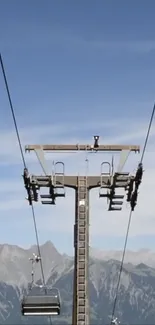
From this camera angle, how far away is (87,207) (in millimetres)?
31688

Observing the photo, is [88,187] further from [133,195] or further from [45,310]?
[45,310]

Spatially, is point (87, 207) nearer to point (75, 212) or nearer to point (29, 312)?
point (75, 212)

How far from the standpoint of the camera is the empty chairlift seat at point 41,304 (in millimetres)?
30047

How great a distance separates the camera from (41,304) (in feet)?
99.5

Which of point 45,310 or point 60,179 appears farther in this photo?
point 60,179

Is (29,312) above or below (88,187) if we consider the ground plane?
below

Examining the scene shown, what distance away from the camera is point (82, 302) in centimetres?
3083

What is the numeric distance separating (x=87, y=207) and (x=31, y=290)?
463cm

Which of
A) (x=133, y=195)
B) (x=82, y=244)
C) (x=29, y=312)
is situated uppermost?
(x=133, y=195)

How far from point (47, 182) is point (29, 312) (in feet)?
18.8

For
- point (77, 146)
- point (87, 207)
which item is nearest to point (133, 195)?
point (87, 207)

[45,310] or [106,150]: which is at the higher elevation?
[106,150]

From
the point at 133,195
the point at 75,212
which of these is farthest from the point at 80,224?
the point at 133,195

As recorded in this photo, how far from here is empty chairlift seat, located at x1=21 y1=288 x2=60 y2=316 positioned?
30.0 m
